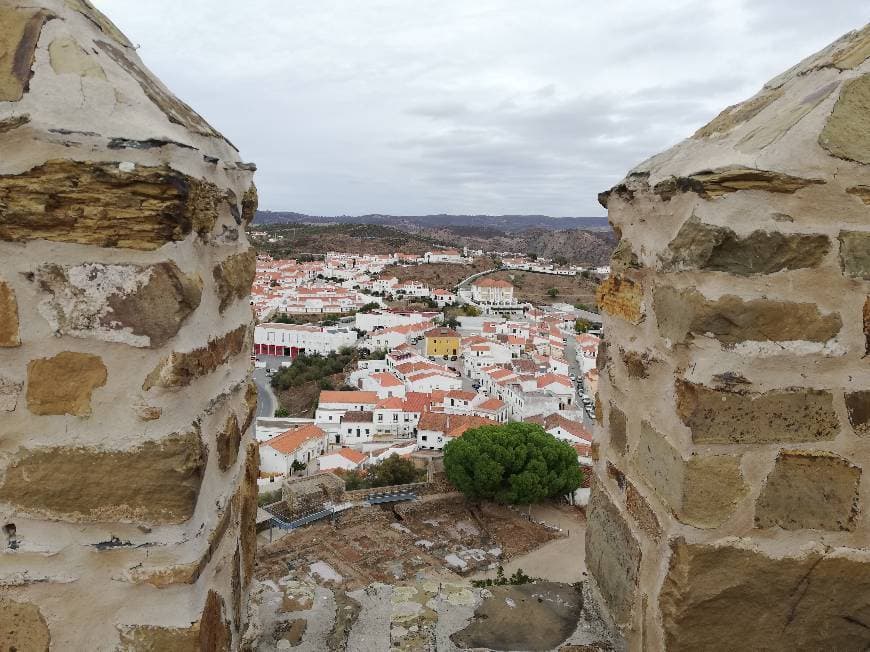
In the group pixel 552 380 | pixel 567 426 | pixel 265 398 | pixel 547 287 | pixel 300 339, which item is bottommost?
Answer: pixel 265 398

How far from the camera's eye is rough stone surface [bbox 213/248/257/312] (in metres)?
1.72

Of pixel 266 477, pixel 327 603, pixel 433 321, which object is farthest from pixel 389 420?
pixel 327 603

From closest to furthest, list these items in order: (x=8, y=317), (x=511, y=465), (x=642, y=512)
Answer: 1. (x=8, y=317)
2. (x=642, y=512)
3. (x=511, y=465)

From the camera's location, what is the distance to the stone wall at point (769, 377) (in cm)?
162

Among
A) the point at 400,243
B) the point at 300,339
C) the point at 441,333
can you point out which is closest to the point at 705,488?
the point at 441,333

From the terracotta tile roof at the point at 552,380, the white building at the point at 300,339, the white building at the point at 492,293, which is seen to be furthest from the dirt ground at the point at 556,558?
the white building at the point at 492,293

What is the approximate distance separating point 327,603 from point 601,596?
1023 millimetres

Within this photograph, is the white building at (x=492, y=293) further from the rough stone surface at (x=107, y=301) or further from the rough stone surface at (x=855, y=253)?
the rough stone surface at (x=107, y=301)

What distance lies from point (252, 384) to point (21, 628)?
93 centimetres

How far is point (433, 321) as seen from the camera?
48.2 metres

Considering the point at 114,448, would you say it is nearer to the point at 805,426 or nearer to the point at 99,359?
the point at 99,359

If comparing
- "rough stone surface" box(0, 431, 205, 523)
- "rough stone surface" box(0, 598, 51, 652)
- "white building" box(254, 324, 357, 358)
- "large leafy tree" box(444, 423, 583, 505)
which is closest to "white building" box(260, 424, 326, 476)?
"large leafy tree" box(444, 423, 583, 505)

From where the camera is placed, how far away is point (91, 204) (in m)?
1.39

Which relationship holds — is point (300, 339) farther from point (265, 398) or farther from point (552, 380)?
point (552, 380)
